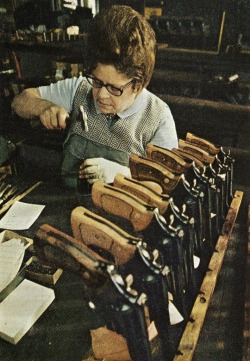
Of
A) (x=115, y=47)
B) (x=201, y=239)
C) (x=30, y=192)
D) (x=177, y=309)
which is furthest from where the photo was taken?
(x=30, y=192)

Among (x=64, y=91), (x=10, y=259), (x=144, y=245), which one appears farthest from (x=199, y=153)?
(x=64, y=91)

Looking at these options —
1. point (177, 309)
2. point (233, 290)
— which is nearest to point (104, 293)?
point (177, 309)

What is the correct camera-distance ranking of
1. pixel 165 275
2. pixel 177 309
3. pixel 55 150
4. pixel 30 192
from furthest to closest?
pixel 55 150 < pixel 30 192 < pixel 177 309 < pixel 165 275

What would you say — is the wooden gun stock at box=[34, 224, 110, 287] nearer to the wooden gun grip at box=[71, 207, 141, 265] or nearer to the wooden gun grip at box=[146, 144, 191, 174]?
the wooden gun grip at box=[71, 207, 141, 265]

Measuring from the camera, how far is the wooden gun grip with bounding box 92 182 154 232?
3.28ft

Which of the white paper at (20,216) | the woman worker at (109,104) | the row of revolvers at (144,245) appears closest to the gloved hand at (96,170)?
the woman worker at (109,104)

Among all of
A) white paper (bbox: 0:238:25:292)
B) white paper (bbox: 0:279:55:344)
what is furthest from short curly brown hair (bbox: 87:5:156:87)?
white paper (bbox: 0:279:55:344)

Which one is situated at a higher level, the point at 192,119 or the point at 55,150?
the point at 192,119

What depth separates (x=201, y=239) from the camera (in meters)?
1.23

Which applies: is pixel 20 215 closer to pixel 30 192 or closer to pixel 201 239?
pixel 30 192

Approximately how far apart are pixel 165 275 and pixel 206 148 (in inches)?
31.6

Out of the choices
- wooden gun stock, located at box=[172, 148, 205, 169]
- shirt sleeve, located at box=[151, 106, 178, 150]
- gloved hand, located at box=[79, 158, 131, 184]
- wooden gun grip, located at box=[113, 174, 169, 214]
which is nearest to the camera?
wooden gun grip, located at box=[113, 174, 169, 214]

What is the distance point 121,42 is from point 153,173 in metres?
0.71

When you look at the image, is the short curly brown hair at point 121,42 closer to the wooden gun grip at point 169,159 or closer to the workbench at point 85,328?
the wooden gun grip at point 169,159
